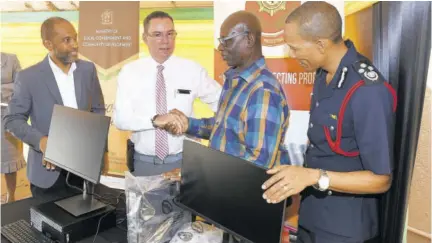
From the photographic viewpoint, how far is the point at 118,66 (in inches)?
118

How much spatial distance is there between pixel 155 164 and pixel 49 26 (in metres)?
1.48

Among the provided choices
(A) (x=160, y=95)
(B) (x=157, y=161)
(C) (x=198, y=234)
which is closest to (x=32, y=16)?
(A) (x=160, y=95)

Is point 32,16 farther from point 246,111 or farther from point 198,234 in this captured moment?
point 198,234

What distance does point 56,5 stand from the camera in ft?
10.1

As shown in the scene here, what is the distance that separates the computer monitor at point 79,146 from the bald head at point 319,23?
0.82 meters

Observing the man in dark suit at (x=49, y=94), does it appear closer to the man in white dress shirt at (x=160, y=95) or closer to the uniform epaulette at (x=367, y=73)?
the man in white dress shirt at (x=160, y=95)

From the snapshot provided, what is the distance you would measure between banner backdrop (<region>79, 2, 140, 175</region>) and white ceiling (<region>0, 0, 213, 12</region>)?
0.13 metres

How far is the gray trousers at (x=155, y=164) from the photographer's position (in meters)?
2.65

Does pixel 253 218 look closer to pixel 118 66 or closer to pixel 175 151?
pixel 175 151

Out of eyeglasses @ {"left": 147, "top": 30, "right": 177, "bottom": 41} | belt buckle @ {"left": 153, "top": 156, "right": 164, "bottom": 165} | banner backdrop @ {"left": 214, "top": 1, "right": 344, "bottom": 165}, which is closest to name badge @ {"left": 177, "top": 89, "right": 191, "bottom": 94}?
eyeglasses @ {"left": 147, "top": 30, "right": 177, "bottom": 41}

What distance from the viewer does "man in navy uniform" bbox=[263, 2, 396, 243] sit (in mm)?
1128

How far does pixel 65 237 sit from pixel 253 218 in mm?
763

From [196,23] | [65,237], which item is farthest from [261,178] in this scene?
[196,23]

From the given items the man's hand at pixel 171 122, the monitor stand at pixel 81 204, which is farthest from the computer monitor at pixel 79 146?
the man's hand at pixel 171 122
